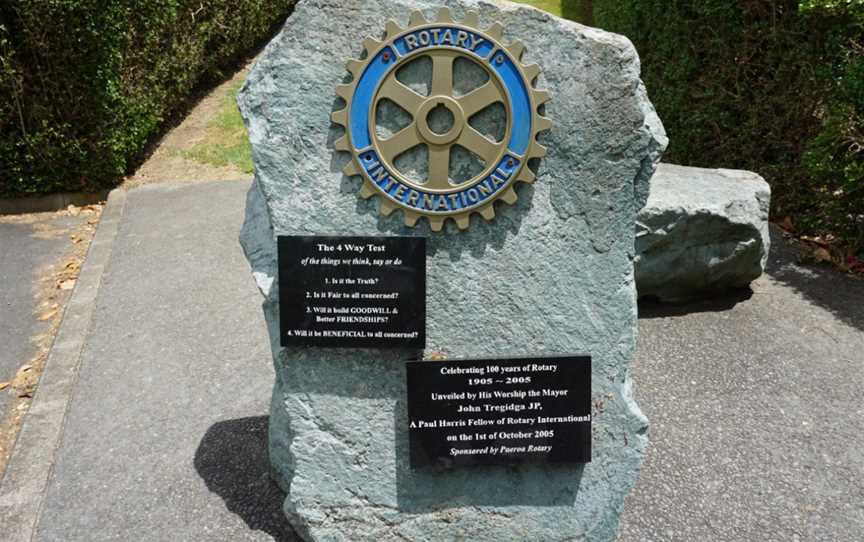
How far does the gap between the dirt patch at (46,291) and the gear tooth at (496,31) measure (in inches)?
140

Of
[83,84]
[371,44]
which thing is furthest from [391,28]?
[83,84]

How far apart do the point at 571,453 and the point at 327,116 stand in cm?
168

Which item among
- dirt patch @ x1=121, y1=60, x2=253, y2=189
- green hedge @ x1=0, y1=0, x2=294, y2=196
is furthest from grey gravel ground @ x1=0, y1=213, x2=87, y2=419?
dirt patch @ x1=121, y1=60, x2=253, y2=189

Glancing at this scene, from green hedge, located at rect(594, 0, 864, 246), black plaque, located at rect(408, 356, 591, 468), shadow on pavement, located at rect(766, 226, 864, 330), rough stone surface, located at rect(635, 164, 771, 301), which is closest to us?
black plaque, located at rect(408, 356, 591, 468)

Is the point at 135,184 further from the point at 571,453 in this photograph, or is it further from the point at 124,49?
the point at 571,453

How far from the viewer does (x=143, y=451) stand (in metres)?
4.18

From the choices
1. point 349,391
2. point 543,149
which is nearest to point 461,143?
point 543,149

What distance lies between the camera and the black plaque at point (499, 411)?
3.07 metres

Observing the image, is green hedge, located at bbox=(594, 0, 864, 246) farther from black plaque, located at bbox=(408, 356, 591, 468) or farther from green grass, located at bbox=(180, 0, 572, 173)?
green grass, located at bbox=(180, 0, 572, 173)

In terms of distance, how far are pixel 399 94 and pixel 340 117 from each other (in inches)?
9.4

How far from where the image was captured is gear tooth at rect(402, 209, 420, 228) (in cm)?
290

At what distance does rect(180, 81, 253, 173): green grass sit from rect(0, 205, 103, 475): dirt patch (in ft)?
4.51

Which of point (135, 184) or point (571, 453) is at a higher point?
point (571, 453)

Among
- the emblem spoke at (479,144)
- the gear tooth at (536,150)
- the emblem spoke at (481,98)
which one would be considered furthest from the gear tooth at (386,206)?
the gear tooth at (536,150)
